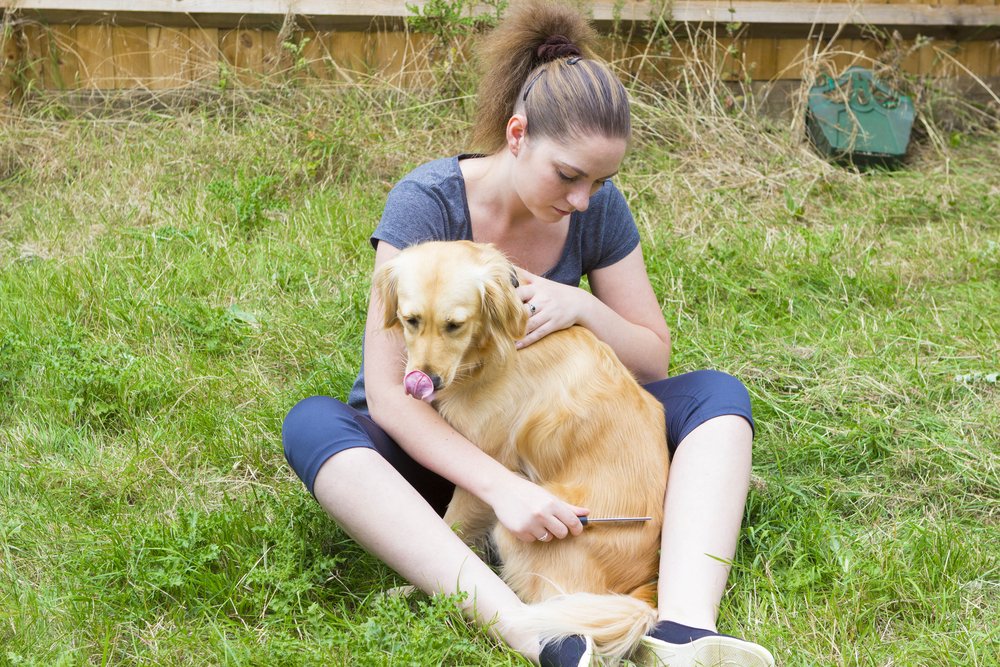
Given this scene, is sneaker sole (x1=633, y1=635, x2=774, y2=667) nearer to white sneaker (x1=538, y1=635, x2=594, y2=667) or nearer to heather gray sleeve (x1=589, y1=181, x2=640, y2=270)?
white sneaker (x1=538, y1=635, x2=594, y2=667)

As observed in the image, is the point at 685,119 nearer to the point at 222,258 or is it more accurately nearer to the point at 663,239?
the point at 663,239

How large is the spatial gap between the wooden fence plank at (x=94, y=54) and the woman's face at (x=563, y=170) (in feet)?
12.5

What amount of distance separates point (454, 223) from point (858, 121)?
3735 mm

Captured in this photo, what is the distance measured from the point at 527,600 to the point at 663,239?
237 cm

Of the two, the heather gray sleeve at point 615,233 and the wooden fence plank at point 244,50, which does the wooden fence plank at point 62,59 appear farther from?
the heather gray sleeve at point 615,233

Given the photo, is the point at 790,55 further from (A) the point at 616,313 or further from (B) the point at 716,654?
(B) the point at 716,654

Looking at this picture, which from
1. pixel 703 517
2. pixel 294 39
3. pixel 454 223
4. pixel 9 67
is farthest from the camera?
pixel 294 39

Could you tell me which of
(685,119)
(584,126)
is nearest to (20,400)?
(584,126)

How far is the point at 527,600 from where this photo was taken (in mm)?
1823

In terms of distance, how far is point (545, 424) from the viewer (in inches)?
75.4

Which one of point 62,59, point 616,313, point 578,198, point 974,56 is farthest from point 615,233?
point 974,56

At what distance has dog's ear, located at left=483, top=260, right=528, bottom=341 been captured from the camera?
181 cm

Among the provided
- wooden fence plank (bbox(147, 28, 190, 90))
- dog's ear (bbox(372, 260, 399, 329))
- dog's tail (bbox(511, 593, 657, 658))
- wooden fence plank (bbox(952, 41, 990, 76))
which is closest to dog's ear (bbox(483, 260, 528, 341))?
dog's ear (bbox(372, 260, 399, 329))

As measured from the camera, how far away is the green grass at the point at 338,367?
181 cm
